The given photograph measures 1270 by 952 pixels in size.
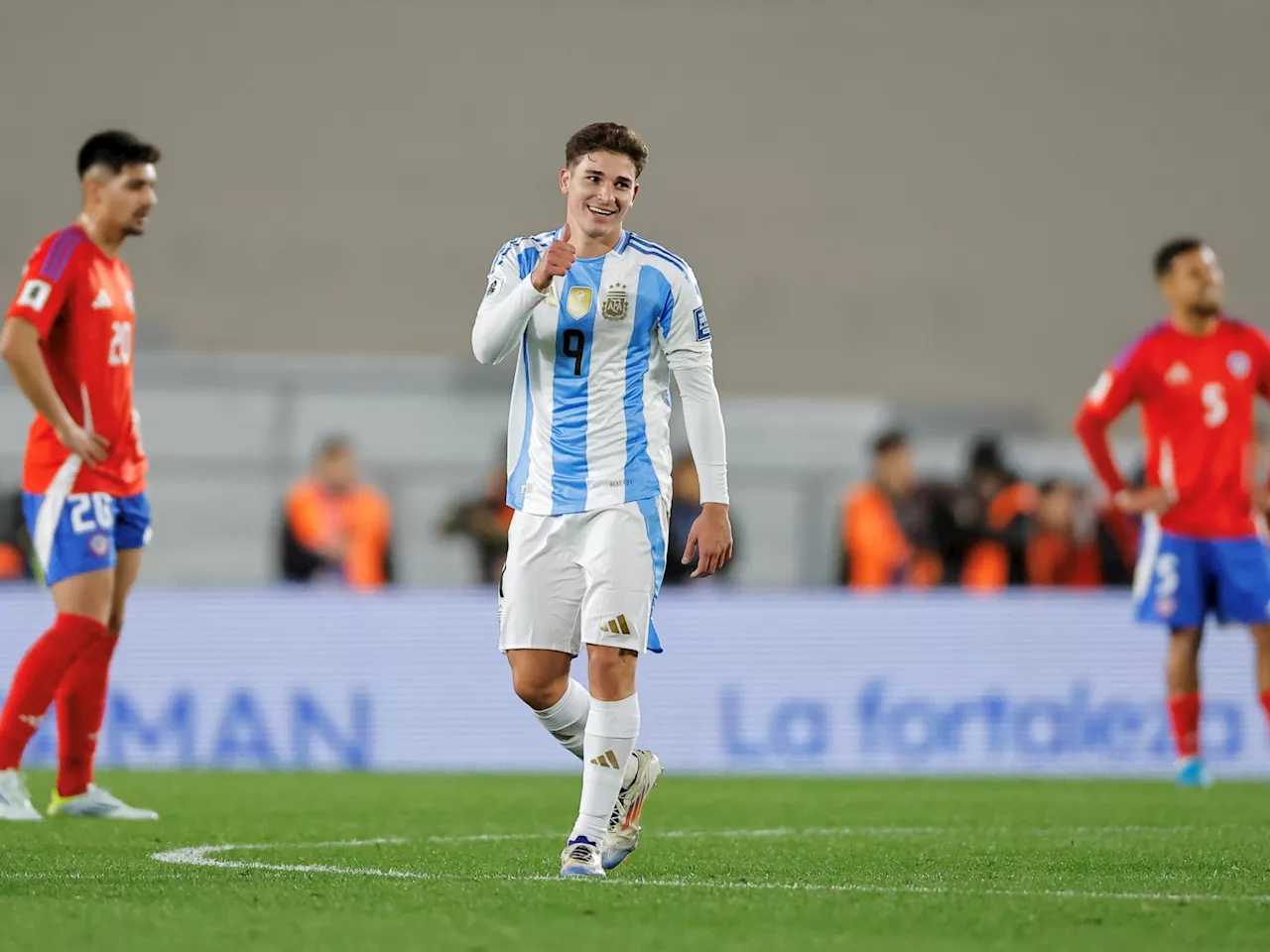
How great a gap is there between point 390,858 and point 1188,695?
16.2ft

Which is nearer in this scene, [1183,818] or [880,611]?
[1183,818]

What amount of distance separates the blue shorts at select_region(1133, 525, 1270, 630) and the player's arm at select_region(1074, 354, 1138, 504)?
0.38 m

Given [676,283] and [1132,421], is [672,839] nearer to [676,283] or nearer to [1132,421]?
[676,283]

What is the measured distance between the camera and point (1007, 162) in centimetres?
1747

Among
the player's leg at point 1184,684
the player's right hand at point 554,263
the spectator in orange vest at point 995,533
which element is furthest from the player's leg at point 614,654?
the spectator in orange vest at point 995,533

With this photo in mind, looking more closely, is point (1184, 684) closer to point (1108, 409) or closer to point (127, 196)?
point (1108, 409)

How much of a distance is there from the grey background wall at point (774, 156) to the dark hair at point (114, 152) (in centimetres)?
962

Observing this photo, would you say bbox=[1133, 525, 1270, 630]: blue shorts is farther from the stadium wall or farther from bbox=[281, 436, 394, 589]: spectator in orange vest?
bbox=[281, 436, 394, 589]: spectator in orange vest

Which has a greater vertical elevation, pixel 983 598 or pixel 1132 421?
pixel 1132 421

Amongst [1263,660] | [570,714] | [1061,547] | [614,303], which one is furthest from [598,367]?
[1061,547]

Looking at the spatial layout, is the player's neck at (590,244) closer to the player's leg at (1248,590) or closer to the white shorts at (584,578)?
the white shorts at (584,578)

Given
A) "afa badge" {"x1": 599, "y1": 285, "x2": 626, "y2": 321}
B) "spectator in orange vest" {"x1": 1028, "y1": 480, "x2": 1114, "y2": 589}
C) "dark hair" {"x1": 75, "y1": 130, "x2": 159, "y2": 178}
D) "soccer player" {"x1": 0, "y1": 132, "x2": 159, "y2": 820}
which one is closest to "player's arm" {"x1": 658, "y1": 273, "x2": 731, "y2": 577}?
"afa badge" {"x1": 599, "y1": 285, "x2": 626, "y2": 321}

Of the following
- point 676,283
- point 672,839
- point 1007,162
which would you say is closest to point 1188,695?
point 672,839

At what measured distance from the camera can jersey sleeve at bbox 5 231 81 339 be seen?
22.5 feet
